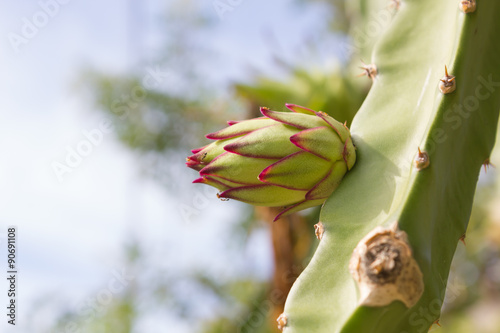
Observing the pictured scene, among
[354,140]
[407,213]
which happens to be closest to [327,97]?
[354,140]

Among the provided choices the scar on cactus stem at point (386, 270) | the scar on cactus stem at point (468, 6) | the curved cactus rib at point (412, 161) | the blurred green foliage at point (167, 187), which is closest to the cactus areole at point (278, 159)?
the curved cactus rib at point (412, 161)

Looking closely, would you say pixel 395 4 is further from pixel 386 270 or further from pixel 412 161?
pixel 386 270

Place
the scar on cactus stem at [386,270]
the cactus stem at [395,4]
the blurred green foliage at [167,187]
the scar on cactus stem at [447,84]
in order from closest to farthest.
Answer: the scar on cactus stem at [386,270], the scar on cactus stem at [447,84], the cactus stem at [395,4], the blurred green foliage at [167,187]

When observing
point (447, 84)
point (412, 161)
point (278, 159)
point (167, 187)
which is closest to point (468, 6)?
point (447, 84)

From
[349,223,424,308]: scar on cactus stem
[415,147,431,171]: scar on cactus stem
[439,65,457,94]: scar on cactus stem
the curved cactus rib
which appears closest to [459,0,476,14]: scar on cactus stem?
the curved cactus rib

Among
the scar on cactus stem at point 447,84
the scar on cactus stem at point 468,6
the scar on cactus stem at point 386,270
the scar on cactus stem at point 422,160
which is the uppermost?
the scar on cactus stem at point 468,6

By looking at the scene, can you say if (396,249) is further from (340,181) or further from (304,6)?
(304,6)

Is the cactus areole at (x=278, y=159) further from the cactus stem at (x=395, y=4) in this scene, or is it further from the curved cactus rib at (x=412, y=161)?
the cactus stem at (x=395, y=4)

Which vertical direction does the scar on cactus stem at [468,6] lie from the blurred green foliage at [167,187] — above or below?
above
